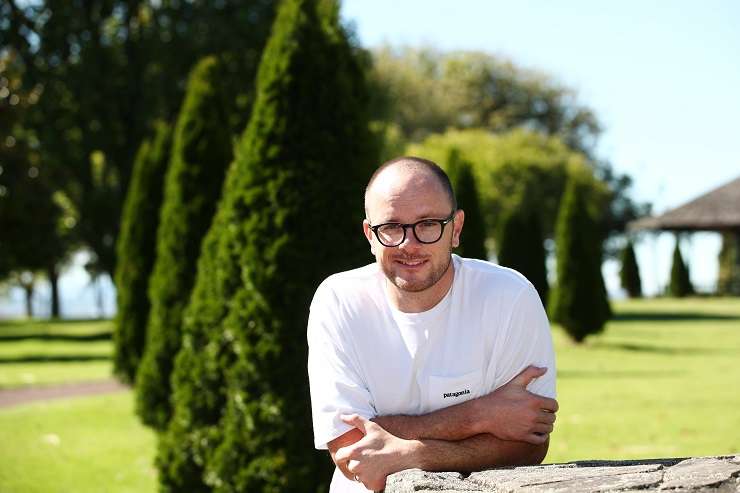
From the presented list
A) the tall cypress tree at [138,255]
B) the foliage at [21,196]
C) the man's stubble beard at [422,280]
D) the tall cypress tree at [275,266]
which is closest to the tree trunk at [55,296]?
the foliage at [21,196]

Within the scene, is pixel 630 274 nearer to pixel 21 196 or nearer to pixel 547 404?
pixel 21 196

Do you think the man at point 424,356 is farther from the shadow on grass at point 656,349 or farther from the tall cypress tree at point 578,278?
the tall cypress tree at point 578,278

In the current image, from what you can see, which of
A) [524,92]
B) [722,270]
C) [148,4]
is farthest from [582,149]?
[148,4]

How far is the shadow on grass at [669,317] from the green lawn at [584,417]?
24.8 ft

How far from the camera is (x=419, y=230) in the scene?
3410mm

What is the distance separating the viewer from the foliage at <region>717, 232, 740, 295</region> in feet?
158

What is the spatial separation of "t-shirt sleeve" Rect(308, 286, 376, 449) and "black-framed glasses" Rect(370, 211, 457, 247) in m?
0.36

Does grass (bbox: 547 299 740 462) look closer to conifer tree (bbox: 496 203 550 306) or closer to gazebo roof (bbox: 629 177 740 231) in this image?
conifer tree (bbox: 496 203 550 306)

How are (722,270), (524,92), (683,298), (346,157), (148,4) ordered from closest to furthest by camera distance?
(346,157)
(148,4)
(683,298)
(722,270)
(524,92)

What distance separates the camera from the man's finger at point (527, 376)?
3498 mm

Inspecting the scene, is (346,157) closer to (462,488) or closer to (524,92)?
(462,488)

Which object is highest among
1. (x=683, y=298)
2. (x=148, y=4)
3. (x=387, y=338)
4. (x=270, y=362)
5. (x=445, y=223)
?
(x=148, y=4)

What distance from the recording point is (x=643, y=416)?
11.7m

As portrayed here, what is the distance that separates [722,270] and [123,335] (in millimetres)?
40045
